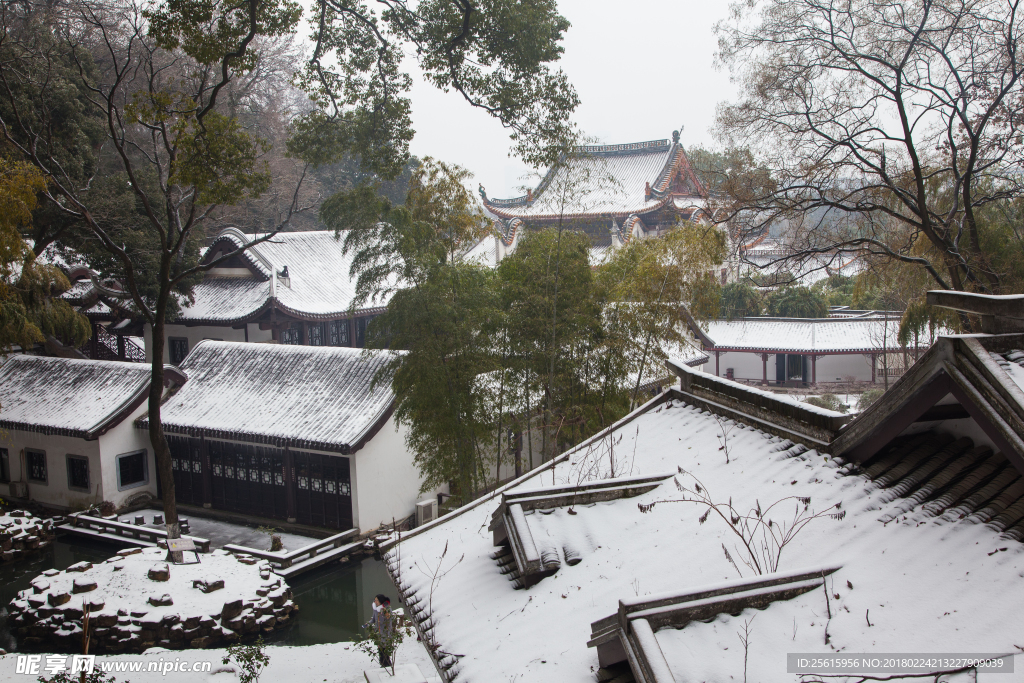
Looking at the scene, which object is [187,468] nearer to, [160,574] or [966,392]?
[160,574]

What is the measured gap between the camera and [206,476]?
13.6 m

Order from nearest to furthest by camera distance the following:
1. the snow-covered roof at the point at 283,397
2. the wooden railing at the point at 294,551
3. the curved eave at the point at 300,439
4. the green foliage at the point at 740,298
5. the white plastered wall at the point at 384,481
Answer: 1. the wooden railing at the point at 294,551
2. the curved eave at the point at 300,439
3. the white plastered wall at the point at 384,481
4. the snow-covered roof at the point at 283,397
5. the green foliage at the point at 740,298

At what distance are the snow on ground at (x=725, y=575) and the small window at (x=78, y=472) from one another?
35.2 feet

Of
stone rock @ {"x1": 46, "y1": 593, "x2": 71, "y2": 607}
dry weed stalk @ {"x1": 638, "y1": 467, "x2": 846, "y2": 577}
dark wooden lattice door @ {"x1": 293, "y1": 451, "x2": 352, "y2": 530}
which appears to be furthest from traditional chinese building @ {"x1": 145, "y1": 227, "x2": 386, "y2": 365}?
dry weed stalk @ {"x1": 638, "y1": 467, "x2": 846, "y2": 577}

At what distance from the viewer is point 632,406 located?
10.7m

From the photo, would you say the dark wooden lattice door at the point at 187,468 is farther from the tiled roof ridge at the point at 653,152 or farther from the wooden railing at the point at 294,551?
the tiled roof ridge at the point at 653,152

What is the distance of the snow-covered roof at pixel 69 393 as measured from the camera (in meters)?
13.8

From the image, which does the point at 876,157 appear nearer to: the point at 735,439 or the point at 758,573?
the point at 735,439

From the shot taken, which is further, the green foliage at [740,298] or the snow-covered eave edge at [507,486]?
the green foliage at [740,298]

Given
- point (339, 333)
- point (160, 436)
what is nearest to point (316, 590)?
point (160, 436)

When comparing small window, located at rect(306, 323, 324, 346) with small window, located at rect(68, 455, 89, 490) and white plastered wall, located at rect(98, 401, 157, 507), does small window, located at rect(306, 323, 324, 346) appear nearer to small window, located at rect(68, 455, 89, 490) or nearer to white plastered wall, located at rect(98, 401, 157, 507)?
white plastered wall, located at rect(98, 401, 157, 507)

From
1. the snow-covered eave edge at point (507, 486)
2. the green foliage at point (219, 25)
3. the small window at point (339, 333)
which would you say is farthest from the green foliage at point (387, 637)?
the small window at point (339, 333)

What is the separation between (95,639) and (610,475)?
23.3ft

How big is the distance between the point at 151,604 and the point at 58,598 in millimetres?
1227
